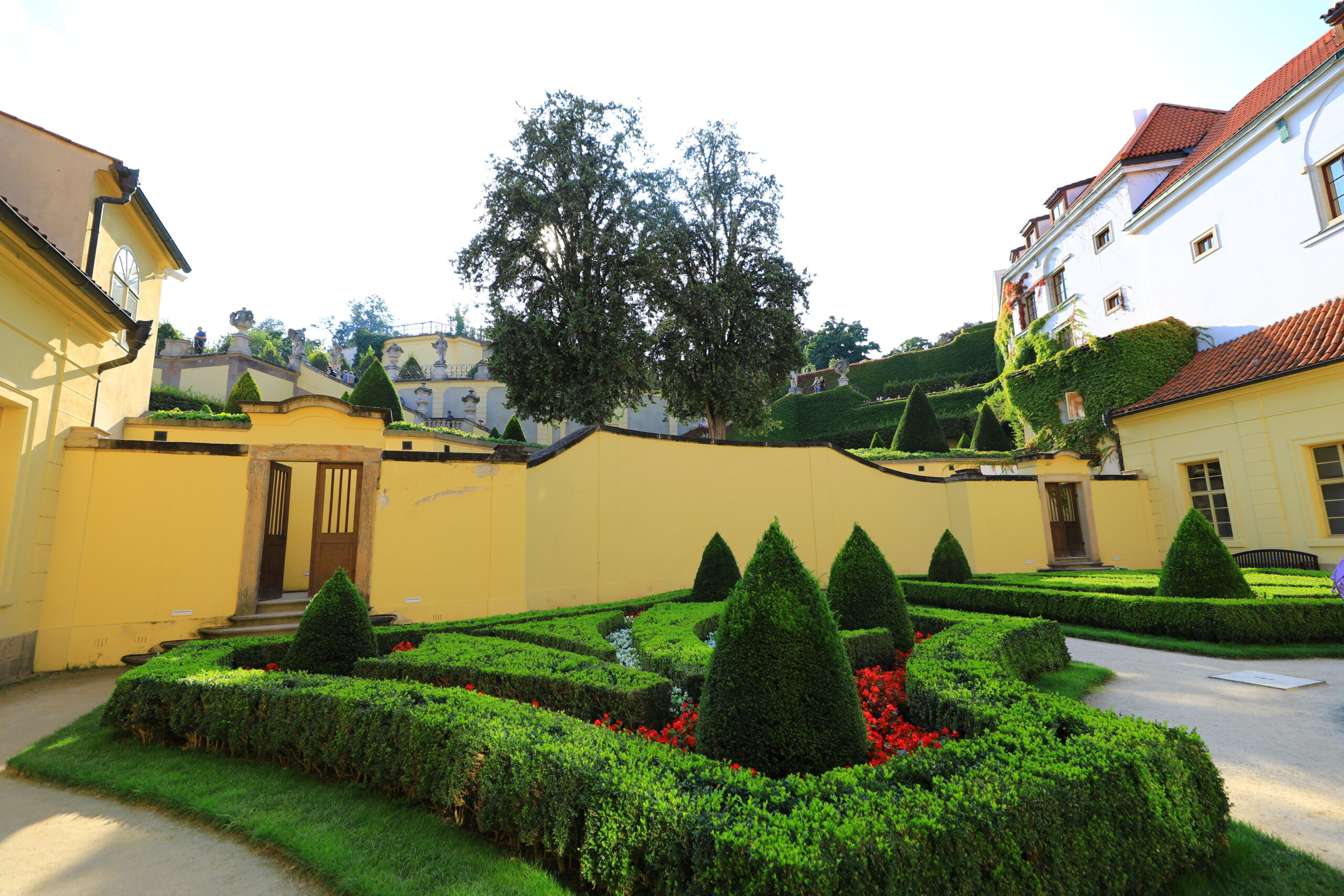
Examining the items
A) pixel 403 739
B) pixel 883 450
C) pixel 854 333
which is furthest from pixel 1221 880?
pixel 854 333

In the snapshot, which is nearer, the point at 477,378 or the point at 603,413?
the point at 603,413

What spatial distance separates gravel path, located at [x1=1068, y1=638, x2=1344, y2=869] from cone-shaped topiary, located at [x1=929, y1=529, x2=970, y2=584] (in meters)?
3.65

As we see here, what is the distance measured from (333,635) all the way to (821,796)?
4.82 m

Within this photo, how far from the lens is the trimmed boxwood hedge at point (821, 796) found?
2305mm

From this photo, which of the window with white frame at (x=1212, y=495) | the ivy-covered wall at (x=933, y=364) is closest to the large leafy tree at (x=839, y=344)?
the ivy-covered wall at (x=933, y=364)

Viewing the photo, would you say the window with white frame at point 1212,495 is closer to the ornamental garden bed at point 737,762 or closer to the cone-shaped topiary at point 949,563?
the cone-shaped topiary at point 949,563

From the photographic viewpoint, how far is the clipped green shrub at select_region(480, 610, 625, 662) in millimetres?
6121

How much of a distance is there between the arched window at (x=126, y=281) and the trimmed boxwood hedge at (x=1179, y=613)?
623 inches

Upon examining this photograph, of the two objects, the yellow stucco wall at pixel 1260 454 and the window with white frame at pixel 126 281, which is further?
the yellow stucco wall at pixel 1260 454

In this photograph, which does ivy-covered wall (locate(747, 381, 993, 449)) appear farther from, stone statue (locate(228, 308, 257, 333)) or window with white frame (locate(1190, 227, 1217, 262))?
stone statue (locate(228, 308, 257, 333))

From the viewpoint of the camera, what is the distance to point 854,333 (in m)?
53.6

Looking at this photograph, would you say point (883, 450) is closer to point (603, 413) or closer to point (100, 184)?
point (603, 413)

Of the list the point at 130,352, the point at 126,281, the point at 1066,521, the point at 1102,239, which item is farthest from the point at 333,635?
the point at 1102,239

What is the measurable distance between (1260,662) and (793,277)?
1517 cm
